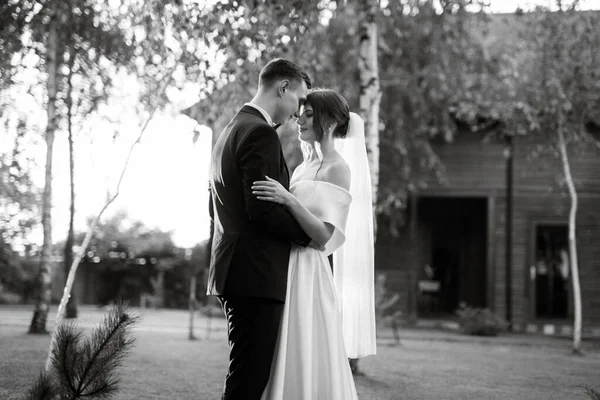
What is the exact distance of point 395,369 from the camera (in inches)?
350

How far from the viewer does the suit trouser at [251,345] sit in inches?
123

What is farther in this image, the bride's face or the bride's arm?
the bride's face

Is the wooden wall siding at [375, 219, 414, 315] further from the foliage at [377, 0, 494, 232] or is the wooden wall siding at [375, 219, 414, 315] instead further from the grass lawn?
the grass lawn

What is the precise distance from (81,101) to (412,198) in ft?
33.9

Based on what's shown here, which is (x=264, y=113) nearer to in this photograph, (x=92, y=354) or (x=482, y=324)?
(x=92, y=354)

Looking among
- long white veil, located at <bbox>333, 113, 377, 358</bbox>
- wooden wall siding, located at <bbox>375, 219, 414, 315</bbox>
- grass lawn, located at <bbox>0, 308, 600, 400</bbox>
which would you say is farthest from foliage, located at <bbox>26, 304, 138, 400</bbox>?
wooden wall siding, located at <bbox>375, 219, 414, 315</bbox>

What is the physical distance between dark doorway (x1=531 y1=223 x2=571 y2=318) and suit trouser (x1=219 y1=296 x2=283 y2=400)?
17.0 m

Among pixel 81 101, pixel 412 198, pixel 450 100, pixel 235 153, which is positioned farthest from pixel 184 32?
pixel 412 198

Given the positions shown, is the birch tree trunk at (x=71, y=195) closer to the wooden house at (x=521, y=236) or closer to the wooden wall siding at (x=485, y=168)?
the wooden house at (x=521, y=236)

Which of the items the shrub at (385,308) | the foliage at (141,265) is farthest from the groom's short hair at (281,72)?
the foliage at (141,265)

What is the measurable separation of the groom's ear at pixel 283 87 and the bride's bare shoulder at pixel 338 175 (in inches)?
18.9

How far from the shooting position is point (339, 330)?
3590mm

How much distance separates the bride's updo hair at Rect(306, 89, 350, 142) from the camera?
12.2 ft

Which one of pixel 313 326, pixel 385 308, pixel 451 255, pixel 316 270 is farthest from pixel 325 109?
pixel 451 255
